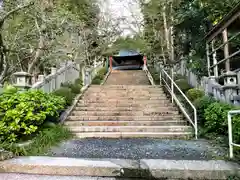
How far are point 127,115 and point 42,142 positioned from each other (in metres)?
3.01

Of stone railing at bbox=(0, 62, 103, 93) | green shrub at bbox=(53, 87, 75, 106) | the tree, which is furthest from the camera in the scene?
the tree

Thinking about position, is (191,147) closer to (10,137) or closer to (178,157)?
(178,157)

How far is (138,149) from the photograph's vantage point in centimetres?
390

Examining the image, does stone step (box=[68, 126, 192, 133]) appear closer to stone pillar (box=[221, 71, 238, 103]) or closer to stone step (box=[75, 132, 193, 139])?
stone step (box=[75, 132, 193, 139])

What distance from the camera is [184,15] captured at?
30.1ft

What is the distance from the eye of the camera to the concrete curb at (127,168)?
2588 millimetres

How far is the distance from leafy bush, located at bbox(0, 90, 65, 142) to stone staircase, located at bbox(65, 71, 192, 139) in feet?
4.06

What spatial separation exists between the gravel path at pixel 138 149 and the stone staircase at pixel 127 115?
0.55 m

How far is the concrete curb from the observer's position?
259 centimetres

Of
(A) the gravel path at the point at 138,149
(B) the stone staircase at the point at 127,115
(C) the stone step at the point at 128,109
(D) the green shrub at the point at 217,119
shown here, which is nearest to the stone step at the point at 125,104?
(B) the stone staircase at the point at 127,115

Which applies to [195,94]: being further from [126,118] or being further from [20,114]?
[20,114]

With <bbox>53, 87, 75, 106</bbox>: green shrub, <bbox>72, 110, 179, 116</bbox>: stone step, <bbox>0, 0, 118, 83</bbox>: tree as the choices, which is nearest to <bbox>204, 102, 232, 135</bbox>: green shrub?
<bbox>72, 110, 179, 116</bbox>: stone step

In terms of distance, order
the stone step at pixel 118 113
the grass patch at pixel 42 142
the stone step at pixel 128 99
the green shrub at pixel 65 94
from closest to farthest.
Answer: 1. the grass patch at pixel 42 142
2. the stone step at pixel 118 113
3. the green shrub at pixel 65 94
4. the stone step at pixel 128 99

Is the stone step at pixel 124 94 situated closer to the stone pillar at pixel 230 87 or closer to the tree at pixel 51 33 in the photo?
the tree at pixel 51 33
